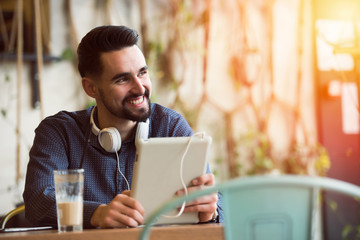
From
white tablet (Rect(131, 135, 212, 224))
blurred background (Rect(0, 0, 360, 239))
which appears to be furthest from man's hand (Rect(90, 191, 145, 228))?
blurred background (Rect(0, 0, 360, 239))

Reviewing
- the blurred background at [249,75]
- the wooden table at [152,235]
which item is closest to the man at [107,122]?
the wooden table at [152,235]

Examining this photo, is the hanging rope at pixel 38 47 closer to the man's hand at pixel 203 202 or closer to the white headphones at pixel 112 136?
the white headphones at pixel 112 136

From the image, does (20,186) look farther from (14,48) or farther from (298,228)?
(298,228)

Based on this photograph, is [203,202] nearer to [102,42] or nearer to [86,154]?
[86,154]

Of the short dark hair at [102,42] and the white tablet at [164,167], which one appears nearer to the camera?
the white tablet at [164,167]

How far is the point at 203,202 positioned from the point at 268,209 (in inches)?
27.0

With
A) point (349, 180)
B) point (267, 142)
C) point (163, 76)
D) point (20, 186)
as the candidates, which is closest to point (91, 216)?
point (20, 186)

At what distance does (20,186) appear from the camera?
3455mm

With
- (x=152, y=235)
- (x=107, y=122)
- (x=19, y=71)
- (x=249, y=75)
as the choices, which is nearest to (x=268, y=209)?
(x=152, y=235)

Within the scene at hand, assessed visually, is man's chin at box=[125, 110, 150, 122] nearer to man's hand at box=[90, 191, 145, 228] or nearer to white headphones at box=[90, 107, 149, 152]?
white headphones at box=[90, 107, 149, 152]

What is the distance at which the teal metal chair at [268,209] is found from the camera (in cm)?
84

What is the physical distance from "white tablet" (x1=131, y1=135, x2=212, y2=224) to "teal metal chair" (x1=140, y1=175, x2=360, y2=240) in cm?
62

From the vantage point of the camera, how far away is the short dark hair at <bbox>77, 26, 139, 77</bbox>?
6.91 feet

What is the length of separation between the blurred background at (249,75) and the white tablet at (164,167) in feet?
7.33
